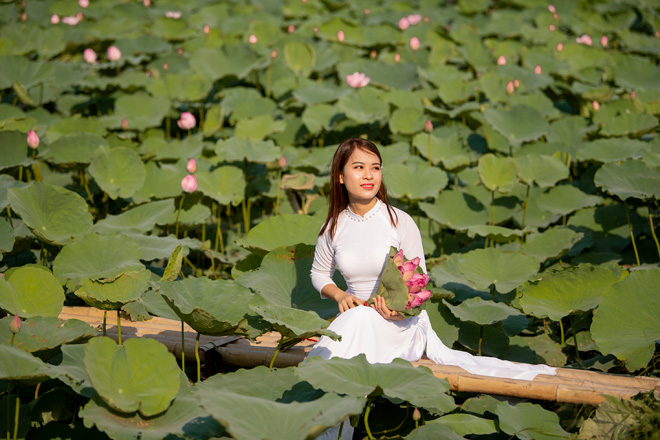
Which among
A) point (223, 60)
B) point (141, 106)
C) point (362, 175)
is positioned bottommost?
point (141, 106)

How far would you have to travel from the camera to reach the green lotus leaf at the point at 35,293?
101 inches

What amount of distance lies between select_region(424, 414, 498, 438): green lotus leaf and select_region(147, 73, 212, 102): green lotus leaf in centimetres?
382

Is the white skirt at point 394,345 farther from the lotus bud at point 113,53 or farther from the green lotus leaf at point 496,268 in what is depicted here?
the lotus bud at point 113,53

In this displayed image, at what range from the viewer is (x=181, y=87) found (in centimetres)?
547

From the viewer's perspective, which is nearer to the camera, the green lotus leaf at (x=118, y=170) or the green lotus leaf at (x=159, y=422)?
the green lotus leaf at (x=159, y=422)

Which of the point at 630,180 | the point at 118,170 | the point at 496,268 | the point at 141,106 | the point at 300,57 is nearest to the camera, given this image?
the point at 496,268

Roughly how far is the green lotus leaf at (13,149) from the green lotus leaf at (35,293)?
162 cm

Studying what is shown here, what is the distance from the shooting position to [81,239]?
9.92 feet

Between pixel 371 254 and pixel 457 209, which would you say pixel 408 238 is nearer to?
pixel 371 254

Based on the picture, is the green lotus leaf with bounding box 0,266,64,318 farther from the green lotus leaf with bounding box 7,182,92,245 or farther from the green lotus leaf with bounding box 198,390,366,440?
the green lotus leaf with bounding box 198,390,366,440

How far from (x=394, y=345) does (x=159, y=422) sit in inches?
33.8

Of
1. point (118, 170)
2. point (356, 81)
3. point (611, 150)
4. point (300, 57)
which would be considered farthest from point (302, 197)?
point (300, 57)

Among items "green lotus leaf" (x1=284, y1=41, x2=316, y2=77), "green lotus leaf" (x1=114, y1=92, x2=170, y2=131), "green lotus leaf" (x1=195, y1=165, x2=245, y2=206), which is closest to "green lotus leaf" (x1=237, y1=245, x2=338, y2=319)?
"green lotus leaf" (x1=195, y1=165, x2=245, y2=206)

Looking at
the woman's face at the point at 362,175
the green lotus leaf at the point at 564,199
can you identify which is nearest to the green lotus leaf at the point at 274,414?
the woman's face at the point at 362,175
